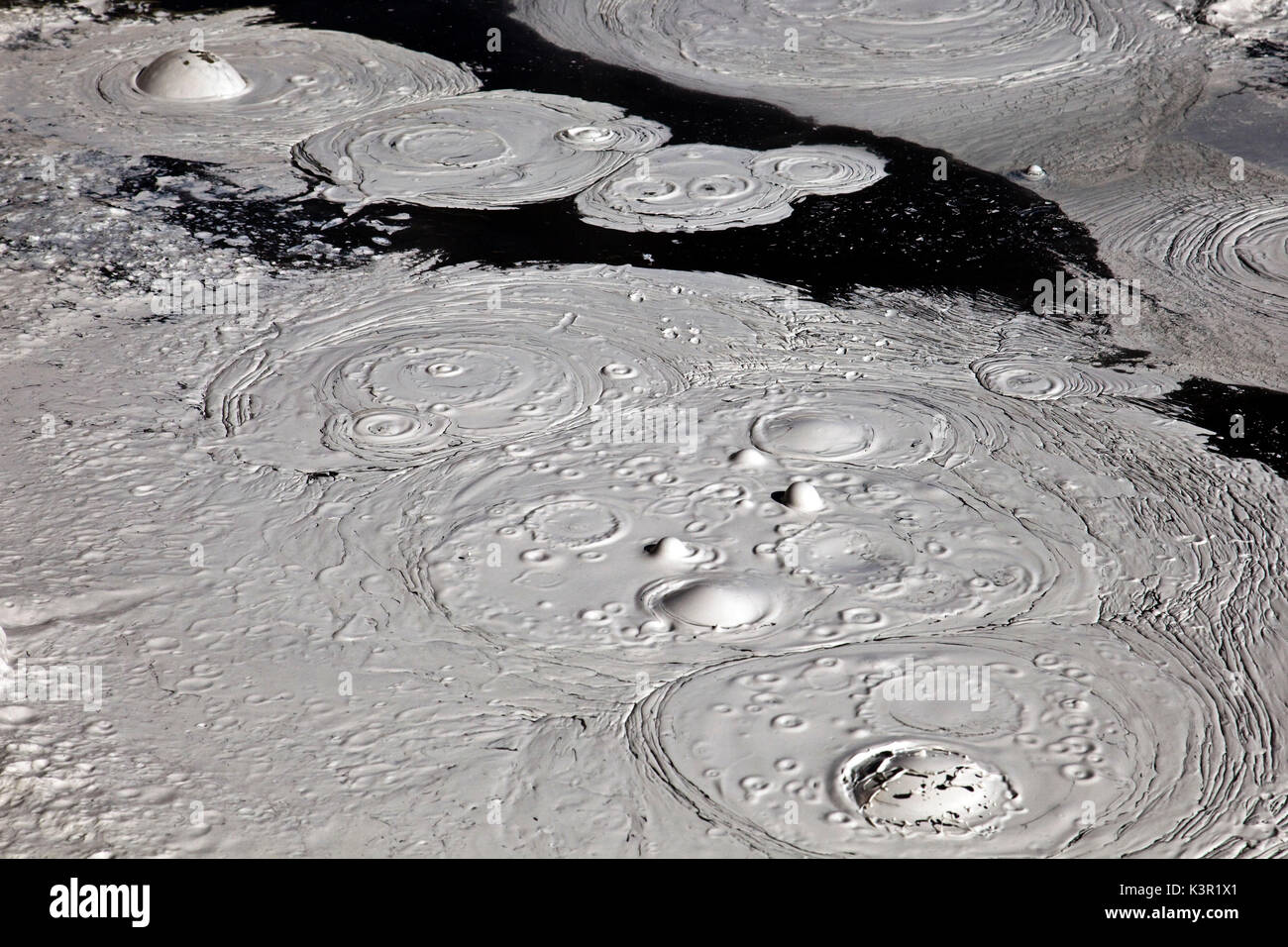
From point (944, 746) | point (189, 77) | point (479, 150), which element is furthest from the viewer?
point (189, 77)

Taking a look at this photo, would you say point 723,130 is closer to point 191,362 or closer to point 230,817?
point 191,362

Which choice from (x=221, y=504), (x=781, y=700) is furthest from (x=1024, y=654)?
(x=221, y=504)

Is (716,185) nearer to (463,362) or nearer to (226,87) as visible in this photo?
(463,362)

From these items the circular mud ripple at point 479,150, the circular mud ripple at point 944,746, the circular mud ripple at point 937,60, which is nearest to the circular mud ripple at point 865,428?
the circular mud ripple at point 944,746

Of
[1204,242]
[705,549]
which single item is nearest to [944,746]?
[705,549]

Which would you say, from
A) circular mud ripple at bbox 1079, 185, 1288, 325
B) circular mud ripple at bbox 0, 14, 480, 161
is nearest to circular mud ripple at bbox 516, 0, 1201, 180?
circular mud ripple at bbox 1079, 185, 1288, 325

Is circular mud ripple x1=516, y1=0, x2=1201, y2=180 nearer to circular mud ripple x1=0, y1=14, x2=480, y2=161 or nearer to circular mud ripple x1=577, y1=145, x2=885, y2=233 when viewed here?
circular mud ripple x1=577, y1=145, x2=885, y2=233

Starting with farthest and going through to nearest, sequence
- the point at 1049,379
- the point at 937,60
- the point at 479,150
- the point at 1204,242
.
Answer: the point at 937,60 < the point at 479,150 < the point at 1204,242 < the point at 1049,379
